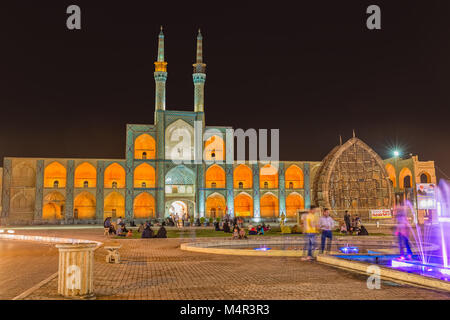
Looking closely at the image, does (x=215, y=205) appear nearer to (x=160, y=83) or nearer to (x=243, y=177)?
(x=243, y=177)

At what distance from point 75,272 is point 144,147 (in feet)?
116

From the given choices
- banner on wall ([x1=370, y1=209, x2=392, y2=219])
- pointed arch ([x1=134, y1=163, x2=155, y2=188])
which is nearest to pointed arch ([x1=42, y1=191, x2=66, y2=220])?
pointed arch ([x1=134, y1=163, x2=155, y2=188])

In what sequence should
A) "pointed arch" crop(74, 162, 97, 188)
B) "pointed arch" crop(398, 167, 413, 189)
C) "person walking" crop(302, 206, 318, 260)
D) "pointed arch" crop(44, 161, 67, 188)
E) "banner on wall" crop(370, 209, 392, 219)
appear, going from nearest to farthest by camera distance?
"person walking" crop(302, 206, 318, 260) < "banner on wall" crop(370, 209, 392, 219) < "pointed arch" crop(44, 161, 67, 188) < "pointed arch" crop(74, 162, 97, 188) < "pointed arch" crop(398, 167, 413, 189)

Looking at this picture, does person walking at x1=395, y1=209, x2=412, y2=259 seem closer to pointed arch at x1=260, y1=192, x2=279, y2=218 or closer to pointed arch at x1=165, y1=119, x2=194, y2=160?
pointed arch at x1=165, y1=119, x2=194, y2=160

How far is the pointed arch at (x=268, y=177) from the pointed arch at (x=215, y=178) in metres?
3.98

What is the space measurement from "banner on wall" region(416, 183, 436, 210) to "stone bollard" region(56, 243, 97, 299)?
96.2ft

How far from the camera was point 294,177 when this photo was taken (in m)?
43.5

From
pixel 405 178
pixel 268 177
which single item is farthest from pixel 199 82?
pixel 405 178

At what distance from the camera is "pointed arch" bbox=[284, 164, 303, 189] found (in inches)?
1694

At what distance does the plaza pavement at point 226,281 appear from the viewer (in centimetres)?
526

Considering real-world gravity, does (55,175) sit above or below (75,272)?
above
